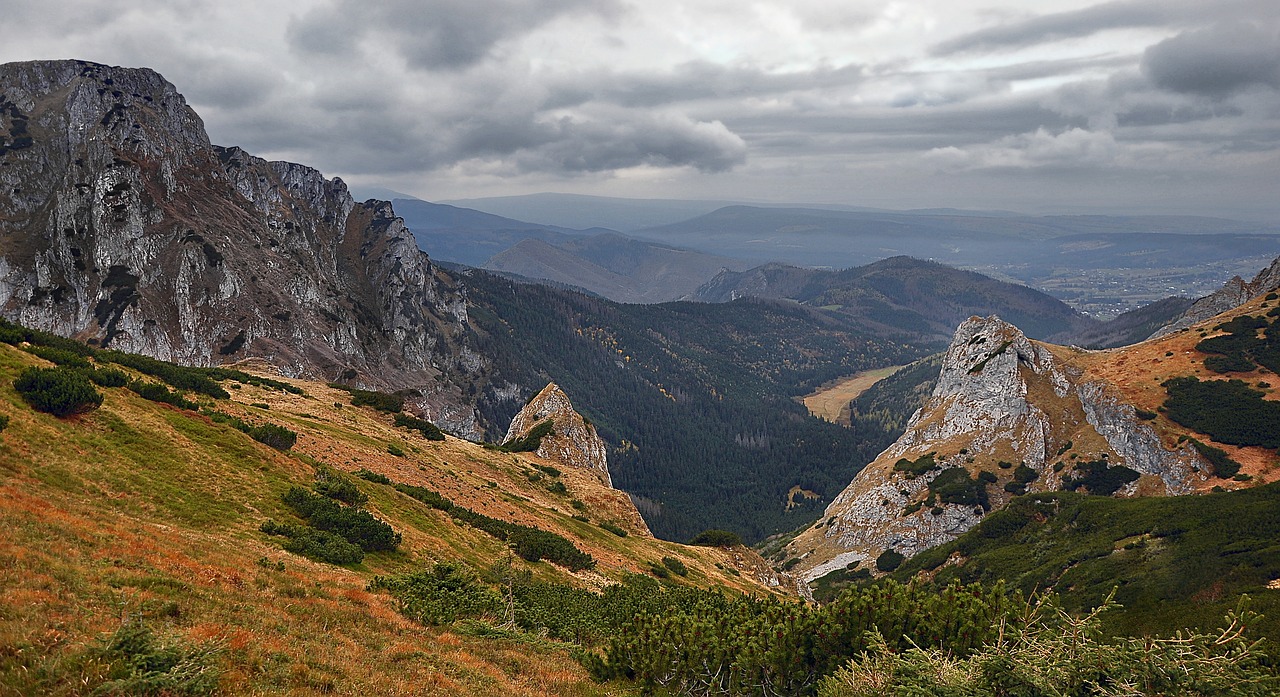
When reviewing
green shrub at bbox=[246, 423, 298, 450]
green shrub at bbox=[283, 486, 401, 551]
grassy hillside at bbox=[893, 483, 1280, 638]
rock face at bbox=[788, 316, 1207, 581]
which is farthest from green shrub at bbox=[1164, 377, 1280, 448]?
green shrub at bbox=[246, 423, 298, 450]

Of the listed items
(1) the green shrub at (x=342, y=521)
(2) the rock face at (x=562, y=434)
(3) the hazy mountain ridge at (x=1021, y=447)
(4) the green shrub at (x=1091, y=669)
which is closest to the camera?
(4) the green shrub at (x=1091, y=669)

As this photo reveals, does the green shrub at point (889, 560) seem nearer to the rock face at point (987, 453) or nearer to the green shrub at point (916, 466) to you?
the rock face at point (987, 453)

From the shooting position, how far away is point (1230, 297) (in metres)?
Result: 170

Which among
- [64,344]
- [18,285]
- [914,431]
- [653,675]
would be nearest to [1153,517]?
[914,431]

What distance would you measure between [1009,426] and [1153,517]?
48836 millimetres

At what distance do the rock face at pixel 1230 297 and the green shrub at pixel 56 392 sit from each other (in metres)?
184

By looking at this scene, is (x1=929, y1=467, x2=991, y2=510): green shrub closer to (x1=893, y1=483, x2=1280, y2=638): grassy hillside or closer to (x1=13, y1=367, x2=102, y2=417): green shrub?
(x1=893, y1=483, x2=1280, y2=638): grassy hillside

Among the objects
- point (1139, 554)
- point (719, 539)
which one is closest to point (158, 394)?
point (719, 539)

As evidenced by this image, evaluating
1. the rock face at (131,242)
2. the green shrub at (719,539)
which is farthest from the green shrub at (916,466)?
the rock face at (131,242)

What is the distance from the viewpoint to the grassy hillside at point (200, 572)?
11.4m

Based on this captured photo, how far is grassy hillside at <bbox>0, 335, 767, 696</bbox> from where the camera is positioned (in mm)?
11375

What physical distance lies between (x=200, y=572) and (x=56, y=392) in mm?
14010

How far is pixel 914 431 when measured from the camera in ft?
438

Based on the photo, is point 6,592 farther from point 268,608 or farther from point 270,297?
point 270,297
